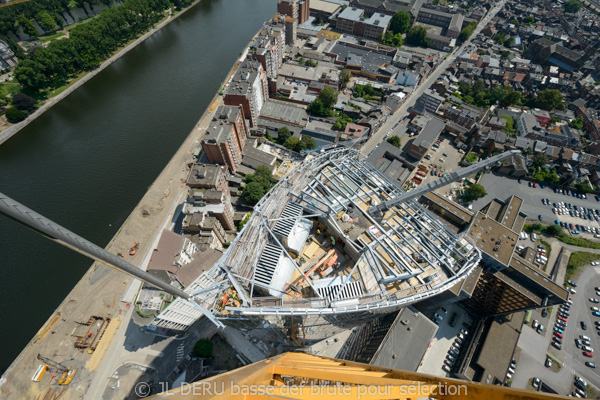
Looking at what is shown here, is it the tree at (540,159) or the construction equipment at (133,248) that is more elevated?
the tree at (540,159)

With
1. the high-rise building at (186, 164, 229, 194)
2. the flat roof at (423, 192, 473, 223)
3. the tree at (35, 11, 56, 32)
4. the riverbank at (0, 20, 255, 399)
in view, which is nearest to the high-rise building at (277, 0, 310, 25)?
the high-rise building at (186, 164, 229, 194)

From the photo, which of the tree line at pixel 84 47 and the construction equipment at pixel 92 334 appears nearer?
the construction equipment at pixel 92 334

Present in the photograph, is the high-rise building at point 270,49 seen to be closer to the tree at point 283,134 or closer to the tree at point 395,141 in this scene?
the tree at point 283,134

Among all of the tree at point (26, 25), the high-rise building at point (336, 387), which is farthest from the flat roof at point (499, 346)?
the tree at point (26, 25)

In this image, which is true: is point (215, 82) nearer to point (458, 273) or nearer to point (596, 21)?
point (458, 273)

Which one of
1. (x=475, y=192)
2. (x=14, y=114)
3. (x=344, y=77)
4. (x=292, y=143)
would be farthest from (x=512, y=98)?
(x=14, y=114)

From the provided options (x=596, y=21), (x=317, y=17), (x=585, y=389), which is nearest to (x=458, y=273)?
(x=585, y=389)
